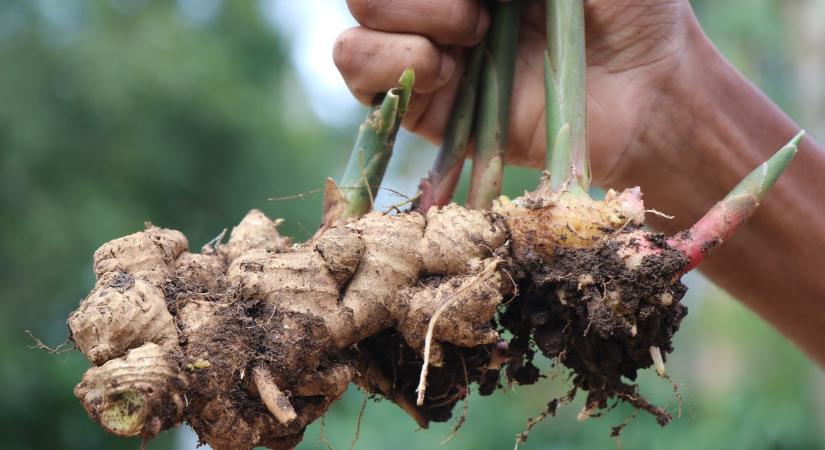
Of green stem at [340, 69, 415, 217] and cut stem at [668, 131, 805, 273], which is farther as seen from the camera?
green stem at [340, 69, 415, 217]

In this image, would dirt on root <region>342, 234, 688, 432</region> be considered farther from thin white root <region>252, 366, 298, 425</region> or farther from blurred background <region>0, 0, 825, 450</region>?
blurred background <region>0, 0, 825, 450</region>

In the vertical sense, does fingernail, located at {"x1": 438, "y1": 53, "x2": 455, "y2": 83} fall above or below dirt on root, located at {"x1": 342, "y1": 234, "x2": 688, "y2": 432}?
above

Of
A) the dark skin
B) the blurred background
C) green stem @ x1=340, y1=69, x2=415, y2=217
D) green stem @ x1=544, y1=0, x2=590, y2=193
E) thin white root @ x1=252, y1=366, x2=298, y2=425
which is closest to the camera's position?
thin white root @ x1=252, y1=366, x2=298, y2=425

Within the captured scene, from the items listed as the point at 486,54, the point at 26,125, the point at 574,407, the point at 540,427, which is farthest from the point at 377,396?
the point at 26,125

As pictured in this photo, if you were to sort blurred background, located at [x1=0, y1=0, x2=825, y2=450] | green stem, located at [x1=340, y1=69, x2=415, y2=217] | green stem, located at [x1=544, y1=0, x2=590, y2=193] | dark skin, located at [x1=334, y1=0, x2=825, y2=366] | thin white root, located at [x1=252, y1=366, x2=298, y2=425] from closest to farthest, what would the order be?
1. thin white root, located at [x1=252, y1=366, x2=298, y2=425]
2. green stem, located at [x1=544, y1=0, x2=590, y2=193]
3. green stem, located at [x1=340, y1=69, x2=415, y2=217]
4. dark skin, located at [x1=334, y1=0, x2=825, y2=366]
5. blurred background, located at [x1=0, y1=0, x2=825, y2=450]

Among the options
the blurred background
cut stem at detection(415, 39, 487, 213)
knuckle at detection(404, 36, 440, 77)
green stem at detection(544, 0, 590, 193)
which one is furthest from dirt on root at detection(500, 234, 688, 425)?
the blurred background

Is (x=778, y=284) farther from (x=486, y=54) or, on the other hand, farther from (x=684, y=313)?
(x=486, y=54)
